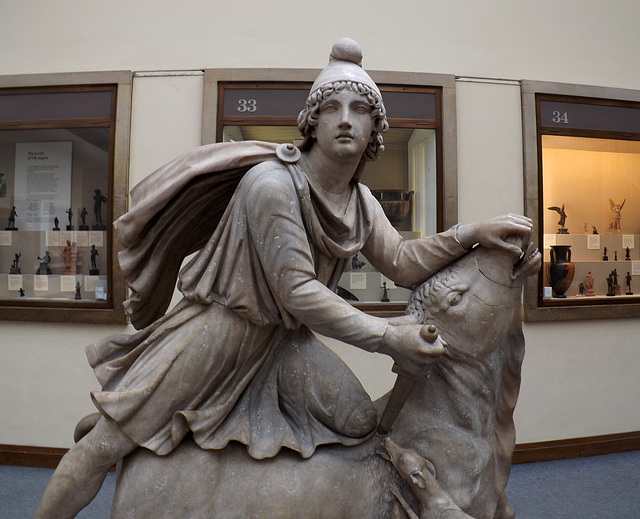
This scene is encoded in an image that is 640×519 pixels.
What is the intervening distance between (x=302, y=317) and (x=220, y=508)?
57 cm

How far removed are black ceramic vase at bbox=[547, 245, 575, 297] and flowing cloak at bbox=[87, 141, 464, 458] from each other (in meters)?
2.56

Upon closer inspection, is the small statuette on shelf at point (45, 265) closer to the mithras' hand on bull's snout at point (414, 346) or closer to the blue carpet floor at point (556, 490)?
the blue carpet floor at point (556, 490)

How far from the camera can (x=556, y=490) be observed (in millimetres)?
3197

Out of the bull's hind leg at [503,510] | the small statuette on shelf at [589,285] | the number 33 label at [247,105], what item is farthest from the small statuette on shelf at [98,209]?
the small statuette on shelf at [589,285]

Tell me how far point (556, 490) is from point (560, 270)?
4.92 ft

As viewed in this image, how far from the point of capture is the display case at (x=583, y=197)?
12.0 feet

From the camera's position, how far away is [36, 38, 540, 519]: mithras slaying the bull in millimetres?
1432

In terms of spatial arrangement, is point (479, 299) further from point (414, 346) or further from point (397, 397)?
point (397, 397)

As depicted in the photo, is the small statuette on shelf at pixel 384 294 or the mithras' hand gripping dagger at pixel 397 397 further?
the small statuette on shelf at pixel 384 294

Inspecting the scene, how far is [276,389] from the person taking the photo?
1.58m

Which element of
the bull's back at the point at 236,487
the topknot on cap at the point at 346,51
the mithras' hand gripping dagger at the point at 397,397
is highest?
the topknot on cap at the point at 346,51

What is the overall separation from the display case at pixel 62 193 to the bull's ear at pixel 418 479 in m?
2.55

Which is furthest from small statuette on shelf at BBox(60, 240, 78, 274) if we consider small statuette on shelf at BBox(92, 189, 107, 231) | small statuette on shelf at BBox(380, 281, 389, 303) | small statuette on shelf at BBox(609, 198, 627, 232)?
small statuette on shelf at BBox(609, 198, 627, 232)

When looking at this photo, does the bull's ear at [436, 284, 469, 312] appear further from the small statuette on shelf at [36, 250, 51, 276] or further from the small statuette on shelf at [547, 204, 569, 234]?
the small statuette on shelf at [36, 250, 51, 276]
